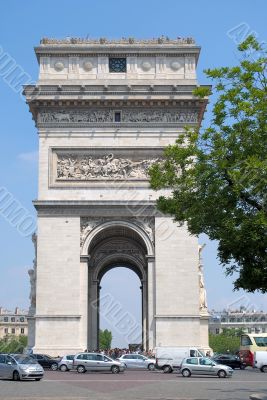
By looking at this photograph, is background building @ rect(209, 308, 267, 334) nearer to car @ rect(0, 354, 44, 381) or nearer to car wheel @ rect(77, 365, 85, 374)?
car wheel @ rect(77, 365, 85, 374)

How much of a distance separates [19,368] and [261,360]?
1937 centimetres

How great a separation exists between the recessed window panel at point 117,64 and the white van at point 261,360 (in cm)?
1958

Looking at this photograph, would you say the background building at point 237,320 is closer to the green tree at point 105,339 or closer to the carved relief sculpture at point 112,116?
the green tree at point 105,339

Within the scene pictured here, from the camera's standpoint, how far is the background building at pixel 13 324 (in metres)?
179

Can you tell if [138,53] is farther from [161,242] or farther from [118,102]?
[161,242]

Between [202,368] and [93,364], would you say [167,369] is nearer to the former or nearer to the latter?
[93,364]

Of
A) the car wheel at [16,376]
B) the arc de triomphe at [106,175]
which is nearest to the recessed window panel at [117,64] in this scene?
the arc de triomphe at [106,175]

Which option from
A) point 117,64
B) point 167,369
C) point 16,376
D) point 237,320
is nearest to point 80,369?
point 167,369

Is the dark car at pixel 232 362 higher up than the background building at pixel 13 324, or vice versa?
the background building at pixel 13 324

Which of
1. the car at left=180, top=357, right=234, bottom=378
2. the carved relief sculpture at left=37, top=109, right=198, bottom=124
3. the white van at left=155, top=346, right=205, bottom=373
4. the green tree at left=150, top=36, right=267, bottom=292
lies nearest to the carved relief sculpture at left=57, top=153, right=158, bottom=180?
the carved relief sculpture at left=37, top=109, right=198, bottom=124

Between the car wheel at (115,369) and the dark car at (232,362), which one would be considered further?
the dark car at (232,362)

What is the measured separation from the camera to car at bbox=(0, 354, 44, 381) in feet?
100

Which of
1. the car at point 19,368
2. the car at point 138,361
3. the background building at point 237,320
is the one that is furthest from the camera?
the background building at point 237,320

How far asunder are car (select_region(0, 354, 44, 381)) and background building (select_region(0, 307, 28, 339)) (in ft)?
482
